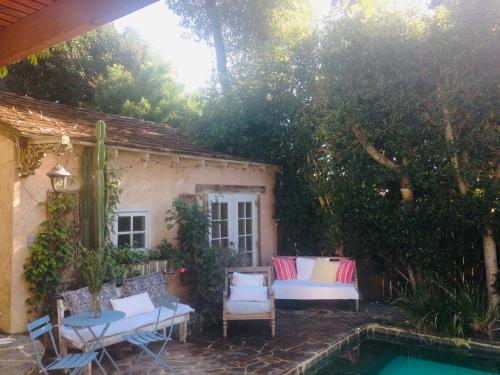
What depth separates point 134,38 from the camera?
71.3ft

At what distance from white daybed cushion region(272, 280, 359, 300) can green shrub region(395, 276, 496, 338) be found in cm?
126

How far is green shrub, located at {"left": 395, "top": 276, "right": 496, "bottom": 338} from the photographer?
7387 mm

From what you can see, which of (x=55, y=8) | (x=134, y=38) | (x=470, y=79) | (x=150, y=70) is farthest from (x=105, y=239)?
(x=134, y=38)

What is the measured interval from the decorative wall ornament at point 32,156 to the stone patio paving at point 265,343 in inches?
115

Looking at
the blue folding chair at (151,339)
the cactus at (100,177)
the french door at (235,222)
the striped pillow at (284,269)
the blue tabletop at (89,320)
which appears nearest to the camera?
the blue tabletop at (89,320)

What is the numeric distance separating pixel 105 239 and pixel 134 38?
56.5ft

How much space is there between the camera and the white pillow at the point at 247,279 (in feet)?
26.7

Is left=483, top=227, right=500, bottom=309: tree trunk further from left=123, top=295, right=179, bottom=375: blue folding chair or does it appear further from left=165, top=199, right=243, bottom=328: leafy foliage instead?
left=123, top=295, right=179, bottom=375: blue folding chair

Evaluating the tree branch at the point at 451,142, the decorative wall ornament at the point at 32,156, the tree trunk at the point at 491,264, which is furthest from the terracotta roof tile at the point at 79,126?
the tree trunk at the point at 491,264

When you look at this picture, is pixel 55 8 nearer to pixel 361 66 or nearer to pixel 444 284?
pixel 361 66

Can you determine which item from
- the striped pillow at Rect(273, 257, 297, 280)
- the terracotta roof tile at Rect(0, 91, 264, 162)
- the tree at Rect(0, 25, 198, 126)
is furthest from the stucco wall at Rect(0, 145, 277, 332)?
the tree at Rect(0, 25, 198, 126)

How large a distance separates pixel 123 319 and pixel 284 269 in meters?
4.43

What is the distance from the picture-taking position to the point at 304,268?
9.88 m

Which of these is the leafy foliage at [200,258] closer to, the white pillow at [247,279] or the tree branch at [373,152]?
the white pillow at [247,279]
